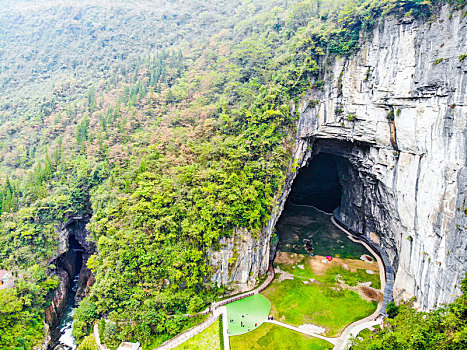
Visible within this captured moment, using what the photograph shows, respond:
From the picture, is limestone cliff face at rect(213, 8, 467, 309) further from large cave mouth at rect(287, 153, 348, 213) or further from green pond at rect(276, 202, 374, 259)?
large cave mouth at rect(287, 153, 348, 213)

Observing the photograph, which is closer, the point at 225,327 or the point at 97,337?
the point at 225,327

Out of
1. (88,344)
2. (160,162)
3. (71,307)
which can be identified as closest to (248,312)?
(88,344)

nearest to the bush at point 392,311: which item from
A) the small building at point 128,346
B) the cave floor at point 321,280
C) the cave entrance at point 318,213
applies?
the cave floor at point 321,280

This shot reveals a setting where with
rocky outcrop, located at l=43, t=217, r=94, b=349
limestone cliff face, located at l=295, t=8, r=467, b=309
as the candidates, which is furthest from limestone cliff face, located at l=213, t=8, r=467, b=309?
rocky outcrop, located at l=43, t=217, r=94, b=349

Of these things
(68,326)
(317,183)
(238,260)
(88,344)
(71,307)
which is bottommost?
(68,326)

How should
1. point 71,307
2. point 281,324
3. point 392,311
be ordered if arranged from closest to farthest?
point 392,311, point 281,324, point 71,307

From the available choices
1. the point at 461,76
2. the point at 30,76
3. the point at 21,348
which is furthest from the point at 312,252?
the point at 30,76

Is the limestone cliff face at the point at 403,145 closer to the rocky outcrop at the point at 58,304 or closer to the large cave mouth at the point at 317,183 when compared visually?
the large cave mouth at the point at 317,183

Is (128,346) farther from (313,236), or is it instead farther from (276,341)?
(313,236)
